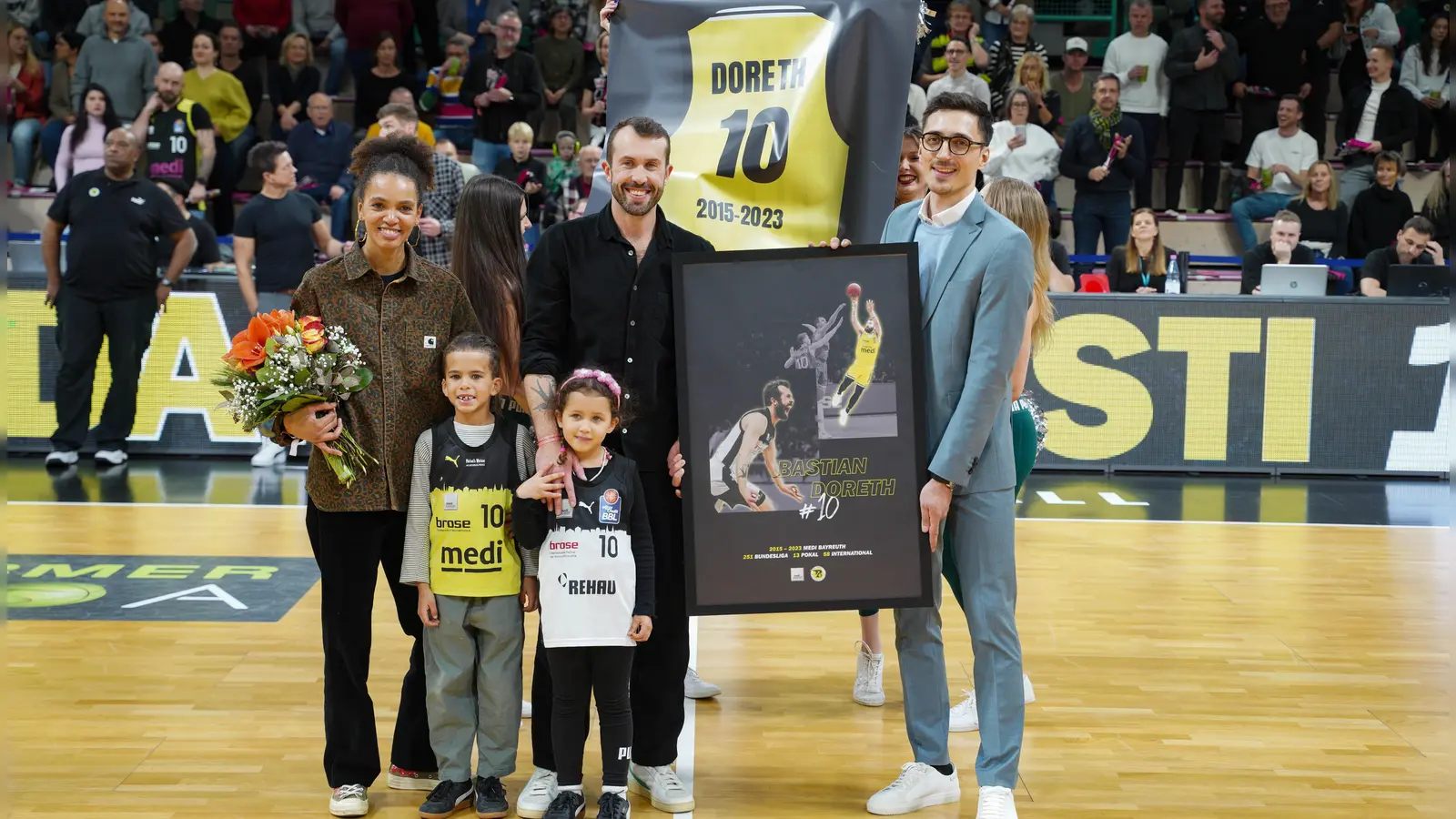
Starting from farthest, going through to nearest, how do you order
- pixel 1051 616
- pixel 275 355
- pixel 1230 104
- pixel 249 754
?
pixel 1230 104 < pixel 1051 616 < pixel 249 754 < pixel 275 355

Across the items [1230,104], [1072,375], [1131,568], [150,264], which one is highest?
[1230,104]

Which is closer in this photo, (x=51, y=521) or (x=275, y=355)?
(x=275, y=355)

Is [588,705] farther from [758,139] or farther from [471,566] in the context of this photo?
[758,139]

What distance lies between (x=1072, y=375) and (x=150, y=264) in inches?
249

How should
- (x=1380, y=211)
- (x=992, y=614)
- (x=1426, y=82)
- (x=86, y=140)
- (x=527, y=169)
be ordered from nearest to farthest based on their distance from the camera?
1. (x=992, y=614)
2. (x=86, y=140)
3. (x=1380, y=211)
4. (x=527, y=169)
5. (x=1426, y=82)

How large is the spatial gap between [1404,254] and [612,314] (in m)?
8.37

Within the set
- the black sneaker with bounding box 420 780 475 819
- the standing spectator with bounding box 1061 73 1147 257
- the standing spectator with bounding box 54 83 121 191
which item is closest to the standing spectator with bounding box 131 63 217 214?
the standing spectator with bounding box 54 83 121 191

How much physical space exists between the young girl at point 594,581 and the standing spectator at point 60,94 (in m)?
10.9

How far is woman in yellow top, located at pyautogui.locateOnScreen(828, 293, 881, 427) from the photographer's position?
12.6ft

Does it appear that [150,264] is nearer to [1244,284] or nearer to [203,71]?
[203,71]

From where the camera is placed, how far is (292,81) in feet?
43.9

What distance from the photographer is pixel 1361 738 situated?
4781 mm

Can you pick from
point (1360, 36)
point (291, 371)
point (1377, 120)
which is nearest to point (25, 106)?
point (291, 371)

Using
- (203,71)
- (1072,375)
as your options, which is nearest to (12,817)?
(1072,375)
